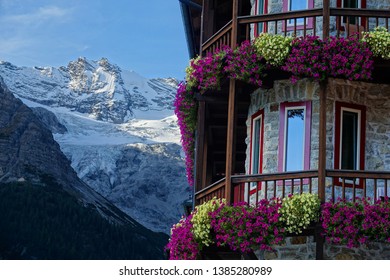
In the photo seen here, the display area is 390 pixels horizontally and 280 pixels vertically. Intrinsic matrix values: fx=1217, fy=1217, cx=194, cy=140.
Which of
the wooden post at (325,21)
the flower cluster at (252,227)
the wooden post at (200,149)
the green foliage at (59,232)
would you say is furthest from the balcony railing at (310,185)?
the green foliage at (59,232)

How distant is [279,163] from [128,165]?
163 meters

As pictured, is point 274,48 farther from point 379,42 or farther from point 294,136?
point 379,42

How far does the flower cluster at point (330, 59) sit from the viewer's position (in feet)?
80.0

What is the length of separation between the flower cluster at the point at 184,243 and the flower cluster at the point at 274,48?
147 inches

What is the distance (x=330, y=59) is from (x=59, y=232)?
397ft

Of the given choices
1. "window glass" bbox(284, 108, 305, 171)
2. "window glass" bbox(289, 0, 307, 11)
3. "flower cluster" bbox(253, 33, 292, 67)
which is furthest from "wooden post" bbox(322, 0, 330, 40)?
"window glass" bbox(284, 108, 305, 171)

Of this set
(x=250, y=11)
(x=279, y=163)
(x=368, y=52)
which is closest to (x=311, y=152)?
(x=279, y=163)

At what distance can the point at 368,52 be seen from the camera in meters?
24.5

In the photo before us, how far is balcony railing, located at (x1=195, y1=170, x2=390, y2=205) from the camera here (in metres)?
23.7

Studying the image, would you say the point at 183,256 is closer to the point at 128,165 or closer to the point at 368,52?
the point at 368,52

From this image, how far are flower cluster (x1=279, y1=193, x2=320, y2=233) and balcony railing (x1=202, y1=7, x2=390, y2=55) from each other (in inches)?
141

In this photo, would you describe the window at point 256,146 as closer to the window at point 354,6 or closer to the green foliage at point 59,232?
the window at point 354,6
